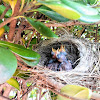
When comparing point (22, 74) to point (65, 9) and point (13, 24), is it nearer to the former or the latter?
point (13, 24)

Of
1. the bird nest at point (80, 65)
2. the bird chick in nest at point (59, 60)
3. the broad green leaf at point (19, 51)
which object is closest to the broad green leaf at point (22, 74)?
the bird nest at point (80, 65)

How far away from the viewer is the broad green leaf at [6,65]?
40cm

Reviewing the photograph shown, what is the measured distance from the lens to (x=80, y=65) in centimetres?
93

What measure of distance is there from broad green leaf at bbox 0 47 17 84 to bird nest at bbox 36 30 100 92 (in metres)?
0.27

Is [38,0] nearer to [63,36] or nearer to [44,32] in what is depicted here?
[44,32]

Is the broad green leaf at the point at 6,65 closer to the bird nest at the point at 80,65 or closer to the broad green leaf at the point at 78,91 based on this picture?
the broad green leaf at the point at 78,91

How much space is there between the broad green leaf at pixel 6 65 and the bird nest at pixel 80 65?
0.87ft

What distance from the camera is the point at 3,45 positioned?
0.47 m

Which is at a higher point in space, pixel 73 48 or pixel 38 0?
pixel 38 0

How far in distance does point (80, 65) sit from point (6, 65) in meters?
0.61

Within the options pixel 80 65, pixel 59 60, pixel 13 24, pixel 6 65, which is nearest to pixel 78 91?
pixel 6 65

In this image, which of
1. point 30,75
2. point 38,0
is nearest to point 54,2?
point 38,0

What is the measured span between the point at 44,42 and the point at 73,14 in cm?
75

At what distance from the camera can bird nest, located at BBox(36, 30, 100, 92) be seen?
736 mm
